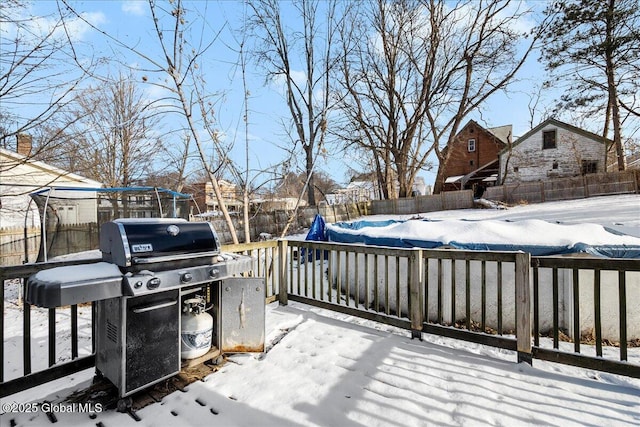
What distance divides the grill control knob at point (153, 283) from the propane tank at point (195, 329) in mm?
554

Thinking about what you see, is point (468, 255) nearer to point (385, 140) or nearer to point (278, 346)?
point (278, 346)

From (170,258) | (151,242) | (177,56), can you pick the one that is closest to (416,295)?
(170,258)

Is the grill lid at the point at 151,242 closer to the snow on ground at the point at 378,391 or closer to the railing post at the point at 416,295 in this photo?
the snow on ground at the point at 378,391

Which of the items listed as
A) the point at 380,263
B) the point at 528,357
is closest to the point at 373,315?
the point at 528,357

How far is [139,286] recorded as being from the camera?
1771 mm

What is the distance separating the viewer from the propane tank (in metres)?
2.26

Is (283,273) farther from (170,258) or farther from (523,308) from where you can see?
(523,308)

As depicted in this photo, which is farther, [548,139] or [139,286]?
[548,139]

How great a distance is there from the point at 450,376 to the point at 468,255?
1.03 metres

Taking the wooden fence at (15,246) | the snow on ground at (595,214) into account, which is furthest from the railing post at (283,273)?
the snow on ground at (595,214)

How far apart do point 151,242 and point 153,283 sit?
264 millimetres

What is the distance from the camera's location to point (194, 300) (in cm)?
238

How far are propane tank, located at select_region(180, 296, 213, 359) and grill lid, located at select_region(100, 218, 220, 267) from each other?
1.47ft

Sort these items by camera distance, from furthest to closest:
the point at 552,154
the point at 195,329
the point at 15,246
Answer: the point at 552,154 < the point at 15,246 < the point at 195,329
